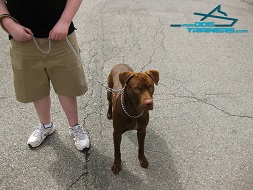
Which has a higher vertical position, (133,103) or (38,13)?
(38,13)

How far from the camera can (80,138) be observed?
2.98 metres

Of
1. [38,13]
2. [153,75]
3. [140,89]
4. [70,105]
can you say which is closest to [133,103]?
[140,89]

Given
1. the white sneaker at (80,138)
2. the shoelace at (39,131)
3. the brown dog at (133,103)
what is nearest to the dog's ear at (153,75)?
the brown dog at (133,103)

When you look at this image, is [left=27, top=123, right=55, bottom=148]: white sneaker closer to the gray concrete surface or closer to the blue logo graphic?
the gray concrete surface

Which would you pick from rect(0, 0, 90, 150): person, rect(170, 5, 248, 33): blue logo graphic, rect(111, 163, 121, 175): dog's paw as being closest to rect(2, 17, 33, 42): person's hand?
rect(0, 0, 90, 150): person

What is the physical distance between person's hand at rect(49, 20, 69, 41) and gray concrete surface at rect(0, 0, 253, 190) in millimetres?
1317

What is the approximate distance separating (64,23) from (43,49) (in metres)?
0.30

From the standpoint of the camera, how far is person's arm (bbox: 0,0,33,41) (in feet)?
6.98

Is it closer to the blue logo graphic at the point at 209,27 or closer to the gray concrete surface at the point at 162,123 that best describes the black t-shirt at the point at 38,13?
the gray concrete surface at the point at 162,123

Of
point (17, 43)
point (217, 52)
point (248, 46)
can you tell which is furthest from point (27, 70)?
point (248, 46)

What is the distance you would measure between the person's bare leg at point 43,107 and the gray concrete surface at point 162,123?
0.26 m

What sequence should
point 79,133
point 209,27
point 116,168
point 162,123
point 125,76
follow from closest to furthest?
point 125,76
point 116,168
point 79,133
point 162,123
point 209,27

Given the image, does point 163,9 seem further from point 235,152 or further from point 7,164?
point 7,164

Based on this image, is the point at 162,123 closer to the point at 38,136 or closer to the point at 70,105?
the point at 70,105
